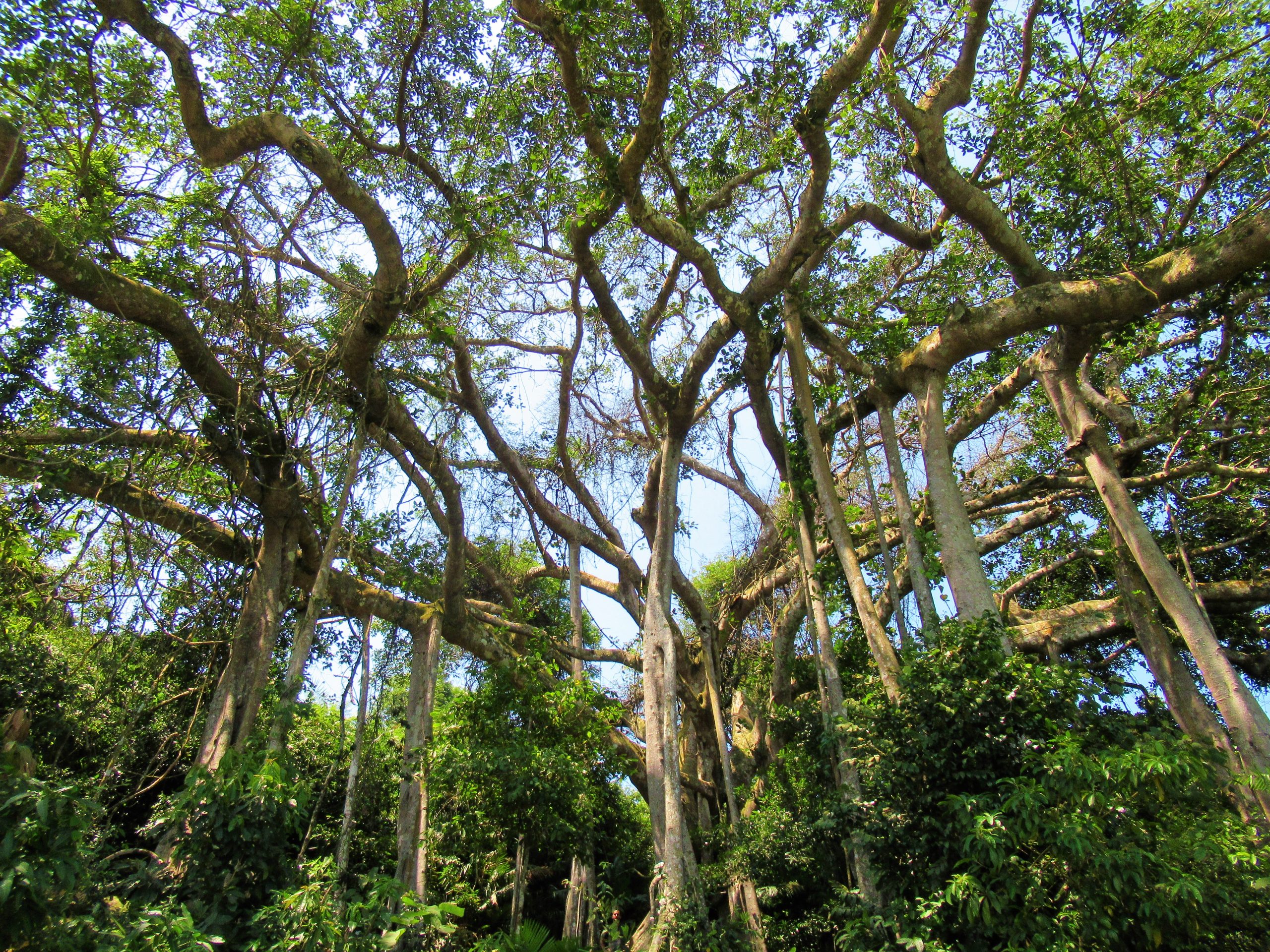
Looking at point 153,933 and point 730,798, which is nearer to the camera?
point 153,933

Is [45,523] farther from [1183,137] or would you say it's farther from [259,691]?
[1183,137]

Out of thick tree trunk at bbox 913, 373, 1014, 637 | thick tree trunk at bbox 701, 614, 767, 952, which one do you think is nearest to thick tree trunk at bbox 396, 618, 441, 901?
thick tree trunk at bbox 701, 614, 767, 952

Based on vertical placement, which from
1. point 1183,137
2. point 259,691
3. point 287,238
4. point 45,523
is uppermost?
point 1183,137

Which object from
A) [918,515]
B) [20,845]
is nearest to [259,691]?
[20,845]

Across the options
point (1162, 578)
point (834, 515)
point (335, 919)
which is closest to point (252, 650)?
point (335, 919)

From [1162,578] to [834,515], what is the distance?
2.65 m

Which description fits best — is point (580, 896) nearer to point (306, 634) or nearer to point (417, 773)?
point (417, 773)

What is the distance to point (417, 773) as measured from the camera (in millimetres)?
6535

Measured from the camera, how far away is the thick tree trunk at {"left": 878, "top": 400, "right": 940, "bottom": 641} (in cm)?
593

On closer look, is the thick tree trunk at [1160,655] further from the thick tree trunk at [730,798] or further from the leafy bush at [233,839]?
the leafy bush at [233,839]

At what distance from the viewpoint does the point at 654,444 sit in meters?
10.3

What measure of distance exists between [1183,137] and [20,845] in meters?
10.7

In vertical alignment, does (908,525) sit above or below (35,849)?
above

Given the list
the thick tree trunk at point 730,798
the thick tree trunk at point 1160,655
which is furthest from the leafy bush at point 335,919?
the thick tree trunk at point 1160,655
